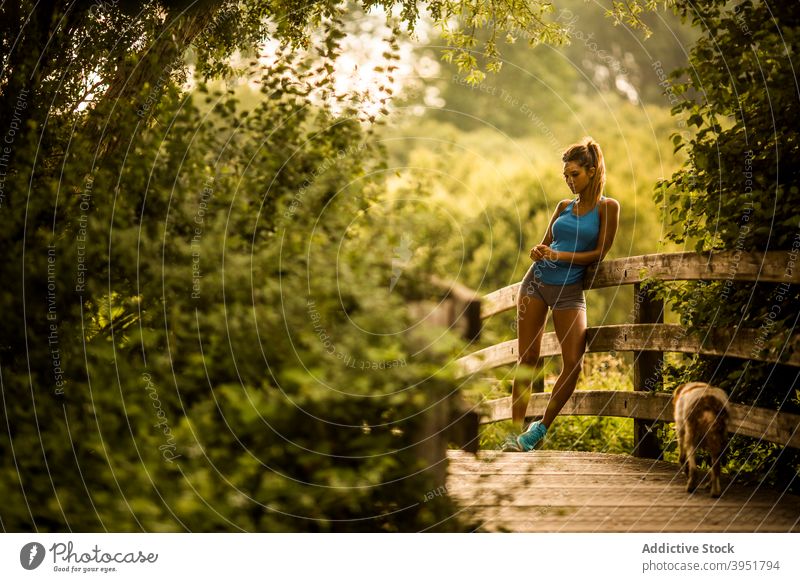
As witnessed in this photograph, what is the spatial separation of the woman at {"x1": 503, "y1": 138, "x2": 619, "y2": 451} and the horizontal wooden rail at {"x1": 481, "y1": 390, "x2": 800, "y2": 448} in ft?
1.31

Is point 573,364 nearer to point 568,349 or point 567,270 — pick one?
point 568,349

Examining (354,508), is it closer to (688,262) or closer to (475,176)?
(688,262)

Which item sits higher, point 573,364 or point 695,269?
point 695,269

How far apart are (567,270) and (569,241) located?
16 centimetres

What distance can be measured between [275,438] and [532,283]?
2604mm

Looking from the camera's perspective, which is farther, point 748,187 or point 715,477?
point 748,187

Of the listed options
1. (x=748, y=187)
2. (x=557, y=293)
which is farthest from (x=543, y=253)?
(x=748, y=187)

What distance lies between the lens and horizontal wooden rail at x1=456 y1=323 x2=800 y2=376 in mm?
4141

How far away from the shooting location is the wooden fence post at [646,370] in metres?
4.85

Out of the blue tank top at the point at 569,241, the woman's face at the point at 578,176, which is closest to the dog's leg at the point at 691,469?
the blue tank top at the point at 569,241

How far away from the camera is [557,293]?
4.80 meters

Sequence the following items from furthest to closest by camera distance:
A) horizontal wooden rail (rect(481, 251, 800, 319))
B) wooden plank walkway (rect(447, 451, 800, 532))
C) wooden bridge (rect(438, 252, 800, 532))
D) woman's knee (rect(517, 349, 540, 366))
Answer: woman's knee (rect(517, 349, 540, 366)) → horizontal wooden rail (rect(481, 251, 800, 319)) → wooden plank walkway (rect(447, 451, 800, 532)) → wooden bridge (rect(438, 252, 800, 532))

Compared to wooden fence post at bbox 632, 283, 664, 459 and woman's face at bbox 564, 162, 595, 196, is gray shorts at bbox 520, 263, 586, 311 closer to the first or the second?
wooden fence post at bbox 632, 283, 664, 459

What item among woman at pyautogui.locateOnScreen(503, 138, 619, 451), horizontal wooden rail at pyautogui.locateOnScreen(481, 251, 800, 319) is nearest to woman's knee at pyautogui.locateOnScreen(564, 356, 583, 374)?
woman at pyautogui.locateOnScreen(503, 138, 619, 451)
